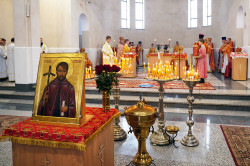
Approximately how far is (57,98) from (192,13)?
19.3 metres

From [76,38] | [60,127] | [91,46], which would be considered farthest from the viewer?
[91,46]

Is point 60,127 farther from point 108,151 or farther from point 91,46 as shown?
point 91,46

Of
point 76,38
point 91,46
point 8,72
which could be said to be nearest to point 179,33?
point 91,46

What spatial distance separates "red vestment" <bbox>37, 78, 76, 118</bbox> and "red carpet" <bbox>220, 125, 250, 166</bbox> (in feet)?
8.93

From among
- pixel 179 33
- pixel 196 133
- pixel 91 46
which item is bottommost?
pixel 196 133

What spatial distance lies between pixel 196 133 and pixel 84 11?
34.6ft

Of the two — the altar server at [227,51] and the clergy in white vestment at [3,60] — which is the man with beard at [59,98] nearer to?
the clergy in white vestment at [3,60]

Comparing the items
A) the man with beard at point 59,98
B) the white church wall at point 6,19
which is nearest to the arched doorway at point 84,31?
the white church wall at point 6,19

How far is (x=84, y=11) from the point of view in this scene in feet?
45.1

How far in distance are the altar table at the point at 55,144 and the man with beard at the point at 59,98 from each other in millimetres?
156

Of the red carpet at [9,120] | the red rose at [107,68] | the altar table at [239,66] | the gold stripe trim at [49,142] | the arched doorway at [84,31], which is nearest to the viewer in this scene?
the gold stripe trim at [49,142]

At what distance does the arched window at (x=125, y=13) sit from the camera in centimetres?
1997

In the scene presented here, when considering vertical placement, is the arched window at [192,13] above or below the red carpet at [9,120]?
above

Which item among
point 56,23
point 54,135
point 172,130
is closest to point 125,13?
point 56,23
